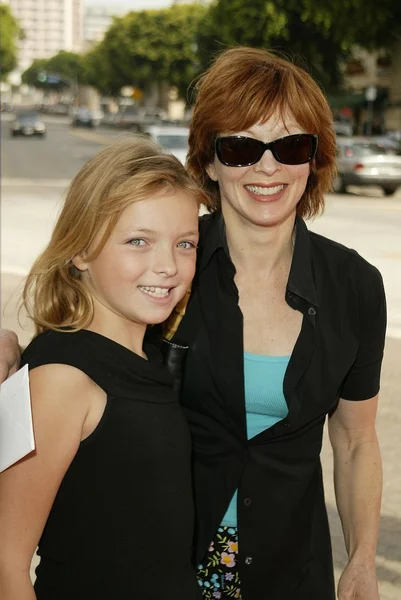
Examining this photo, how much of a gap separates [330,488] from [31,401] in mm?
3474

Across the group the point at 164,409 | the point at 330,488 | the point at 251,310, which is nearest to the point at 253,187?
the point at 251,310

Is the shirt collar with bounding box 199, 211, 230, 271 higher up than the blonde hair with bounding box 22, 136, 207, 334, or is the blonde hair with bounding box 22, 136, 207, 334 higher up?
the blonde hair with bounding box 22, 136, 207, 334

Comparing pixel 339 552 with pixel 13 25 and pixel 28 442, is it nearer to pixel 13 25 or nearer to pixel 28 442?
pixel 28 442

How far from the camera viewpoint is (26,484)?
1567mm

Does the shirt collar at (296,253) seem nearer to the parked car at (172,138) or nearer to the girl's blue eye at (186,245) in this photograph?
the girl's blue eye at (186,245)

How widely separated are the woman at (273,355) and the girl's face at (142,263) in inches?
11.9

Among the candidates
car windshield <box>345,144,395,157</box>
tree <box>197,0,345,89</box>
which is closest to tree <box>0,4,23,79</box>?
tree <box>197,0,345,89</box>

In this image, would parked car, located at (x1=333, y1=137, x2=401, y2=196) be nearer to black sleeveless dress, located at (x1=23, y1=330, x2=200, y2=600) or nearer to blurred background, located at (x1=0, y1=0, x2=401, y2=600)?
blurred background, located at (x1=0, y1=0, x2=401, y2=600)

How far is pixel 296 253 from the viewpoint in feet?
7.15

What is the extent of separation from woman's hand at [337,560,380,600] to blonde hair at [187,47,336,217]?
2.94 feet

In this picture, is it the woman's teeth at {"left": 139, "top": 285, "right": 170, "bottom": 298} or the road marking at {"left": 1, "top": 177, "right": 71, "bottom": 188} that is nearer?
the woman's teeth at {"left": 139, "top": 285, "right": 170, "bottom": 298}

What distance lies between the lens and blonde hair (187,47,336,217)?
84.4 inches

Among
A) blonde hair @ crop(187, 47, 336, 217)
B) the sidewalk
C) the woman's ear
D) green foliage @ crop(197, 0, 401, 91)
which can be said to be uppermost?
blonde hair @ crop(187, 47, 336, 217)

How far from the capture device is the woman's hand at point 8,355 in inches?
68.7
